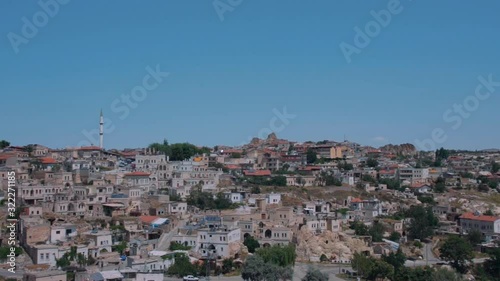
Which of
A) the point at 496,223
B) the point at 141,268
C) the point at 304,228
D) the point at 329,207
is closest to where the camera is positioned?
the point at 141,268

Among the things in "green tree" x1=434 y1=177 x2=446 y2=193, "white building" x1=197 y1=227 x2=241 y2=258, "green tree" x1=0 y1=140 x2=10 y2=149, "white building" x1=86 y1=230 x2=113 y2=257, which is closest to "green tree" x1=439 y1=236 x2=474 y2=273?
"white building" x1=197 y1=227 x2=241 y2=258

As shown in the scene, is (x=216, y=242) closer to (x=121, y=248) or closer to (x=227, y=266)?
(x=227, y=266)

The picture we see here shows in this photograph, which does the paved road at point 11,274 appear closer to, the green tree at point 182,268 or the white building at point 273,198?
the green tree at point 182,268

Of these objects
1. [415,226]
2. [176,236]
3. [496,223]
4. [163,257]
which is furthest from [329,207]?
[163,257]

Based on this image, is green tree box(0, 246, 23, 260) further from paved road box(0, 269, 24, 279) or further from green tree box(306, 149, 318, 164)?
green tree box(306, 149, 318, 164)

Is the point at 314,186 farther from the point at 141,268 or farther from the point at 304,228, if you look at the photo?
the point at 141,268

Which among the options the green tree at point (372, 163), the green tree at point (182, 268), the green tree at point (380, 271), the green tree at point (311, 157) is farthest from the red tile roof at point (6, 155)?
the green tree at point (372, 163)

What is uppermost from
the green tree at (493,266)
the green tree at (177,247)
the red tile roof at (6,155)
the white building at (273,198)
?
the red tile roof at (6,155)
